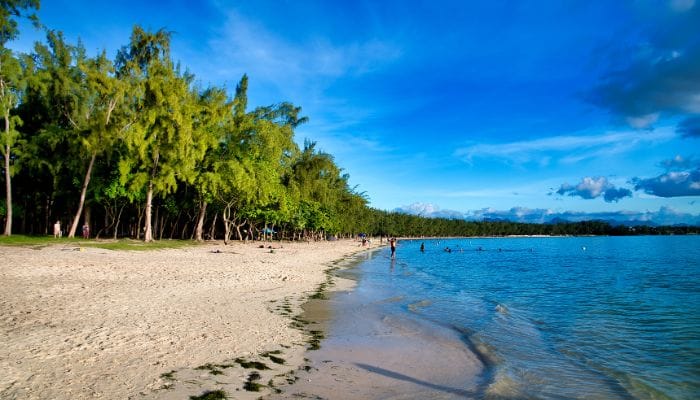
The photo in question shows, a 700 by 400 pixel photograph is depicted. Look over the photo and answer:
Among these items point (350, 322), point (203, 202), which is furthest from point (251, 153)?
point (350, 322)

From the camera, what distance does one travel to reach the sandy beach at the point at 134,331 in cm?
711

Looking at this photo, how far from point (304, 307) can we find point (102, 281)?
28.2ft

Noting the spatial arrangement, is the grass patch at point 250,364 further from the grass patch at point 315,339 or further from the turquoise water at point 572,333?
the turquoise water at point 572,333

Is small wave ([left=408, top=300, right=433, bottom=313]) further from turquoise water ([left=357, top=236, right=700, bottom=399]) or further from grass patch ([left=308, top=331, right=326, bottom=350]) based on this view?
grass patch ([left=308, top=331, right=326, bottom=350])

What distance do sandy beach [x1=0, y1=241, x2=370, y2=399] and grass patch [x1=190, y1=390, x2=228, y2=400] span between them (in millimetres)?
129

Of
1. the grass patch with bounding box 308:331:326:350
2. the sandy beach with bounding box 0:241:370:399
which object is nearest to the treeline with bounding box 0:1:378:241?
the sandy beach with bounding box 0:241:370:399

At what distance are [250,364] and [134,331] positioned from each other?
362cm

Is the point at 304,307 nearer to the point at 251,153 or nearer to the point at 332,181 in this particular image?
the point at 251,153

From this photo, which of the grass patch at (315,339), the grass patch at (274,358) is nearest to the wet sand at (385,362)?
the grass patch at (315,339)

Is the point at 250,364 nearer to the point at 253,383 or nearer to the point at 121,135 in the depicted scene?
the point at 253,383

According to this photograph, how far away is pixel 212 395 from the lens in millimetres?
6906

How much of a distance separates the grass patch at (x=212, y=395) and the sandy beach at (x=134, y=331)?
129 millimetres

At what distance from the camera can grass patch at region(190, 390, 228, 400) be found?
679 cm

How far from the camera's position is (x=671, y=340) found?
13.6 m
